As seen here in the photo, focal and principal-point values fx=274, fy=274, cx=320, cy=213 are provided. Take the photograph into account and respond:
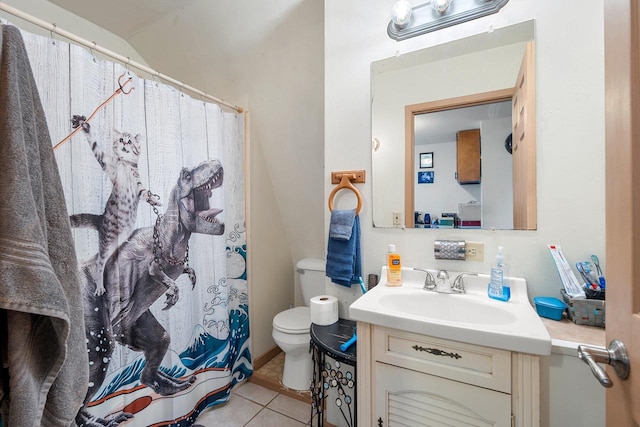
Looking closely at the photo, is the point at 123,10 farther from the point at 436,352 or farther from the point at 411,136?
the point at 436,352

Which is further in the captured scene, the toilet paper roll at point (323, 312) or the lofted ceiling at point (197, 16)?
the lofted ceiling at point (197, 16)

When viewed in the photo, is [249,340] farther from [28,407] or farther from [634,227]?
[634,227]

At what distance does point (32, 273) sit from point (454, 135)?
1529 mm

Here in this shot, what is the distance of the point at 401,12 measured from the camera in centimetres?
125

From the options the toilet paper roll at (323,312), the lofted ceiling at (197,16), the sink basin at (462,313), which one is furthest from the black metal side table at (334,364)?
the lofted ceiling at (197,16)

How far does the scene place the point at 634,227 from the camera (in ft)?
1.56

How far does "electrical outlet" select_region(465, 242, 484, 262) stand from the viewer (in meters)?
1.20

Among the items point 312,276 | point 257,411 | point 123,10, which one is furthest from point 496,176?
point 123,10

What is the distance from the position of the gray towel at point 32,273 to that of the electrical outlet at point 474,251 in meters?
1.38

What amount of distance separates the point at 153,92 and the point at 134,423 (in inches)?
63.9

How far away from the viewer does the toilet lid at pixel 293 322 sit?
1.76 metres

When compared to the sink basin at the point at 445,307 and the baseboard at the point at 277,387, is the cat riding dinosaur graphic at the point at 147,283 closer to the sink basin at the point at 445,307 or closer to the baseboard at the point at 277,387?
the baseboard at the point at 277,387

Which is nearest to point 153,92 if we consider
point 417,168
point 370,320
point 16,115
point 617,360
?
point 16,115

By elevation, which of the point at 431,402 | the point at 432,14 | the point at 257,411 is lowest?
the point at 257,411
